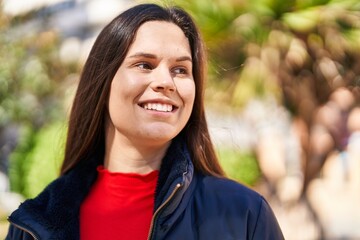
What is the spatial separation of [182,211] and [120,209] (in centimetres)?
26

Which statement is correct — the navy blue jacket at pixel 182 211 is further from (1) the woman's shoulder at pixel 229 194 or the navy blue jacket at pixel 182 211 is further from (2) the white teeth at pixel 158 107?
(2) the white teeth at pixel 158 107

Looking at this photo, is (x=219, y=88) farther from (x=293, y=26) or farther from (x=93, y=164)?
(x=93, y=164)

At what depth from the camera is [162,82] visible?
2215mm

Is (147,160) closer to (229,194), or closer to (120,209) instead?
(120,209)

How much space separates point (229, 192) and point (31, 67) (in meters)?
8.55

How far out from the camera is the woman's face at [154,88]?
2.24m

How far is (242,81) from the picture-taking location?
24.6 ft

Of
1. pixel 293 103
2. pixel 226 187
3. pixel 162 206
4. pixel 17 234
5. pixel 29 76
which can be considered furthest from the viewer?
pixel 29 76

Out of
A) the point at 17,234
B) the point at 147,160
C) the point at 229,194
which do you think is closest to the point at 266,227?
the point at 229,194

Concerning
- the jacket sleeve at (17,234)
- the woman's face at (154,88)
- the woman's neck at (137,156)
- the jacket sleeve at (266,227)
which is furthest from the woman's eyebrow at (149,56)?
the jacket sleeve at (17,234)

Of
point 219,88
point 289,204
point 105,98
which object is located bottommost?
point 289,204

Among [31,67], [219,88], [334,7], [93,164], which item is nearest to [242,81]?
[219,88]

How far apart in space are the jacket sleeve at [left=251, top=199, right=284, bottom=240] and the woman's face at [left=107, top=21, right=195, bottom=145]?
397 mm

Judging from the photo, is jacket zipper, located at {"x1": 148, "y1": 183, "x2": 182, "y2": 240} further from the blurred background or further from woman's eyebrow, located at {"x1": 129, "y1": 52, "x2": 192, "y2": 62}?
the blurred background
